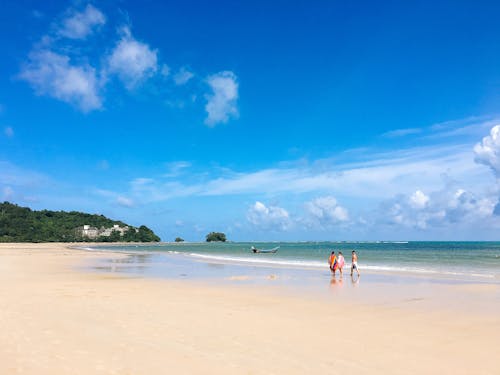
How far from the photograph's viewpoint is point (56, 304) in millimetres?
12969

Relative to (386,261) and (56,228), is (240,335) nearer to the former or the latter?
(386,261)

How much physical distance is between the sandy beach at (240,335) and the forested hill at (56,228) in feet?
463

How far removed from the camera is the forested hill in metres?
142

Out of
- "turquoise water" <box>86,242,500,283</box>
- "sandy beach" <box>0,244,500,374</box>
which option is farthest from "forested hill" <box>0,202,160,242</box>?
"sandy beach" <box>0,244,500,374</box>

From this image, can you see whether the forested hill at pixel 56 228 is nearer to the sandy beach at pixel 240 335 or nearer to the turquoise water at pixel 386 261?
the turquoise water at pixel 386 261

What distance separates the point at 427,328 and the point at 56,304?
36.8 ft

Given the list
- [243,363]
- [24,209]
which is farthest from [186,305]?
[24,209]

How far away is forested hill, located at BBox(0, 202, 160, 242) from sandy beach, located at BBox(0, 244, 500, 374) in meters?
141

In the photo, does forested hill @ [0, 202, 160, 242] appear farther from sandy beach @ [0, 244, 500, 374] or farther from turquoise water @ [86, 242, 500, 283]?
sandy beach @ [0, 244, 500, 374]

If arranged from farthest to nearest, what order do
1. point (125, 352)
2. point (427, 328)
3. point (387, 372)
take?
point (427, 328)
point (125, 352)
point (387, 372)

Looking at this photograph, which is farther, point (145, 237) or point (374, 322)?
point (145, 237)

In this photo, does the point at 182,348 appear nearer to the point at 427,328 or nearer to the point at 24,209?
the point at 427,328

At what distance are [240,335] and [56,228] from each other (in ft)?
564

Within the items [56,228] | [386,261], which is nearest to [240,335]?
[386,261]
